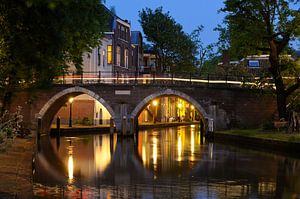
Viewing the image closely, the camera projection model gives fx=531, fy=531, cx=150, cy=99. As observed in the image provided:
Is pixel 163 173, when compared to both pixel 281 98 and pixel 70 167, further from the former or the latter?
pixel 281 98

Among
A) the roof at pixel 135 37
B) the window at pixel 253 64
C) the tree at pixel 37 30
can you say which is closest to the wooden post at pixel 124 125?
the window at pixel 253 64

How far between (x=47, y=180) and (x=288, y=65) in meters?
20.2

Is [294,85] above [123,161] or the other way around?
above

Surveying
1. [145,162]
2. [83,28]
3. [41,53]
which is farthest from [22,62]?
[145,162]

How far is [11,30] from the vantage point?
1115 cm

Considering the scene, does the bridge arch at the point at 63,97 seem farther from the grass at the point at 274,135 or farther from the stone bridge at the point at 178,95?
the grass at the point at 274,135

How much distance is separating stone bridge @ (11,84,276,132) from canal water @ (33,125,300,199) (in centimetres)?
909

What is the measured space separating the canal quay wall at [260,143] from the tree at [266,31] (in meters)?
2.93

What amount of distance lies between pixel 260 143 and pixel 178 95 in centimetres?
1121

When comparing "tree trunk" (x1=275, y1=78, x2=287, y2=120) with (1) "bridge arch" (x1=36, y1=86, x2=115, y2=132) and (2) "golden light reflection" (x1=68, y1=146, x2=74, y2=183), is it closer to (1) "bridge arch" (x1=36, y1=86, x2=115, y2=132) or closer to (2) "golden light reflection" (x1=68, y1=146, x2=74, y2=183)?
(1) "bridge arch" (x1=36, y1=86, x2=115, y2=132)

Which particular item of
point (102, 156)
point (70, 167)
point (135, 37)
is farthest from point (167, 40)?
point (70, 167)

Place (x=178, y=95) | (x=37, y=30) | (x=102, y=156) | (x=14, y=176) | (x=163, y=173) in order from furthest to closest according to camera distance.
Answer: (x=178, y=95)
(x=102, y=156)
(x=163, y=173)
(x=14, y=176)
(x=37, y=30)

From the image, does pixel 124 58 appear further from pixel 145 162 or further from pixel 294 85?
pixel 145 162

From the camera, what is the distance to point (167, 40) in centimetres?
6431
